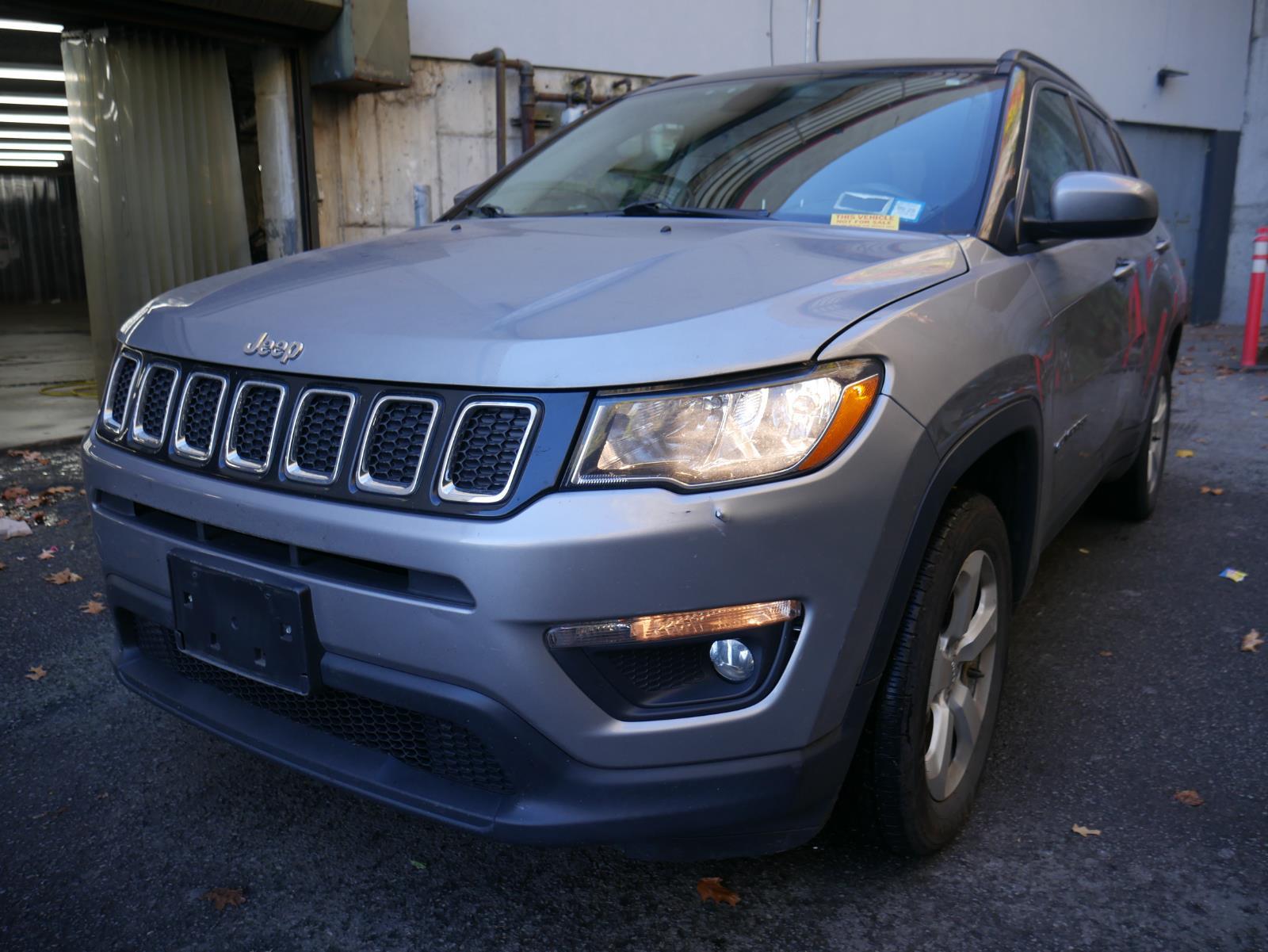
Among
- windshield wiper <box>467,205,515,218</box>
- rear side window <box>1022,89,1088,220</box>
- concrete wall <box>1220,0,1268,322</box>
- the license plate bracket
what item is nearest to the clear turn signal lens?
the license plate bracket

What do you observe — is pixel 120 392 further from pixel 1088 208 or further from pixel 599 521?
pixel 1088 208

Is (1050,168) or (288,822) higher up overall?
(1050,168)

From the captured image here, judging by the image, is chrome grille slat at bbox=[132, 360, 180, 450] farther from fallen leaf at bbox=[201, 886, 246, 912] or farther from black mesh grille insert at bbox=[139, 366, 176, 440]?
fallen leaf at bbox=[201, 886, 246, 912]

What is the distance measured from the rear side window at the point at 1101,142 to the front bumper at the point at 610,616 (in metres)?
2.45

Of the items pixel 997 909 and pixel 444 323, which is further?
pixel 997 909

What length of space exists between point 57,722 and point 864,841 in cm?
213

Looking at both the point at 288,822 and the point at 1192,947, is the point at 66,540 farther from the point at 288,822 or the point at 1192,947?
the point at 1192,947

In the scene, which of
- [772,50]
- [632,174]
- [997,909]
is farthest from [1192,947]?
[772,50]

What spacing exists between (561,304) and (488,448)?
1.11 ft

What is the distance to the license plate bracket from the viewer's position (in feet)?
5.93

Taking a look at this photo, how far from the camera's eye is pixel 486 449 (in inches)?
66.5

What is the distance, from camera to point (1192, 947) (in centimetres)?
195

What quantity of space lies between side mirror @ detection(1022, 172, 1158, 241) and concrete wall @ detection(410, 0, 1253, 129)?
3865 millimetres

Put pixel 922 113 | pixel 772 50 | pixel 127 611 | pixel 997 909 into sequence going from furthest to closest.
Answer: pixel 772 50 → pixel 922 113 → pixel 127 611 → pixel 997 909
